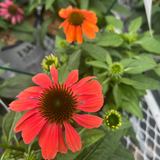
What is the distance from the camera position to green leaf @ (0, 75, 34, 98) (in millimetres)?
530

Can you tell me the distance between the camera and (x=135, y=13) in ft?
2.74

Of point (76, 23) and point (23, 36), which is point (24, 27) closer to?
point (23, 36)

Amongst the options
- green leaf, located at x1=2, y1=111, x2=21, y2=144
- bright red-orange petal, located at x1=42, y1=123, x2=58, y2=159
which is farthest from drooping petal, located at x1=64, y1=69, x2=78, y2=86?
green leaf, located at x1=2, y1=111, x2=21, y2=144

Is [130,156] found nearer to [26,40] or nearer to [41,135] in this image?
[41,135]

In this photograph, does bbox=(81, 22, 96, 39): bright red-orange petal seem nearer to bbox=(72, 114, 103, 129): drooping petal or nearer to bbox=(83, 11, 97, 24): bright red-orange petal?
bbox=(83, 11, 97, 24): bright red-orange petal

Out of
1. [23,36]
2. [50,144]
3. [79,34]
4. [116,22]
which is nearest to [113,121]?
[50,144]

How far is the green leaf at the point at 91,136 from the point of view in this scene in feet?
1.10

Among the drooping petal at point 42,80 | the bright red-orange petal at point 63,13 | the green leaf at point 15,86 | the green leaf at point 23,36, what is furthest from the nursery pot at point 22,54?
the drooping petal at point 42,80

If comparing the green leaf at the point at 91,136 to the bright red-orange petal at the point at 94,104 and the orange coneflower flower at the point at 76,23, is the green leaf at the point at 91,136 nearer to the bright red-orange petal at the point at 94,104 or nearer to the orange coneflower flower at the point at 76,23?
the bright red-orange petal at the point at 94,104

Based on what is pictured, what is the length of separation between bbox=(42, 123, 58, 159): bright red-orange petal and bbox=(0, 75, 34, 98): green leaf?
0.28 metres

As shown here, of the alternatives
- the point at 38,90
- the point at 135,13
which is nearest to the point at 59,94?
the point at 38,90

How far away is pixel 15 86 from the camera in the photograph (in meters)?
0.54

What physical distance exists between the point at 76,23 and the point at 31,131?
1.14 feet

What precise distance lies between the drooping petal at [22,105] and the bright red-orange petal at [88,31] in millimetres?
256
